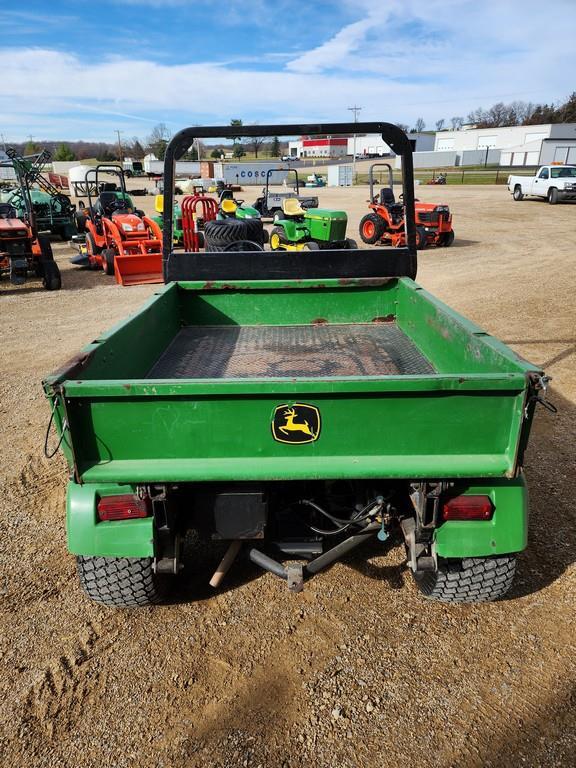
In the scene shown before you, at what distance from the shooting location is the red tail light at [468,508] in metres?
2.08

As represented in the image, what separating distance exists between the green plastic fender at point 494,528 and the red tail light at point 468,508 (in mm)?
21

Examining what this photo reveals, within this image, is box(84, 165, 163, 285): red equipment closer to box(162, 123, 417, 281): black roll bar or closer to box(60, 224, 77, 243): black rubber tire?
box(60, 224, 77, 243): black rubber tire

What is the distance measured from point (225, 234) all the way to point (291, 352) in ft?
10.9

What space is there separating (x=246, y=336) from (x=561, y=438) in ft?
8.20

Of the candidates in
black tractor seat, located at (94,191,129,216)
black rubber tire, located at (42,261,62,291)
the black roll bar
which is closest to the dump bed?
the black roll bar

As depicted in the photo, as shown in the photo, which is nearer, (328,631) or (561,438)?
(328,631)

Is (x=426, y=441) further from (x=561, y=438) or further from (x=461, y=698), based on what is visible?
(x=561, y=438)

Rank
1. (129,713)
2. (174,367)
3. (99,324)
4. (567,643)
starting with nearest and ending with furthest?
(129,713)
(567,643)
(174,367)
(99,324)

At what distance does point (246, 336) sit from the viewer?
3959mm

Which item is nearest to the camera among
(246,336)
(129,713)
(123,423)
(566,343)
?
(123,423)

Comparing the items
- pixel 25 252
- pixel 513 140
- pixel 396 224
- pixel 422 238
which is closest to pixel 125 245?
pixel 25 252

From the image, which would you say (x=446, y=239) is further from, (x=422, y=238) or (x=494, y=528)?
(x=494, y=528)

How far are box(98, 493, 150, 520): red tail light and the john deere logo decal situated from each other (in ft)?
1.91

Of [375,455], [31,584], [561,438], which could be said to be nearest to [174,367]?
[31,584]
